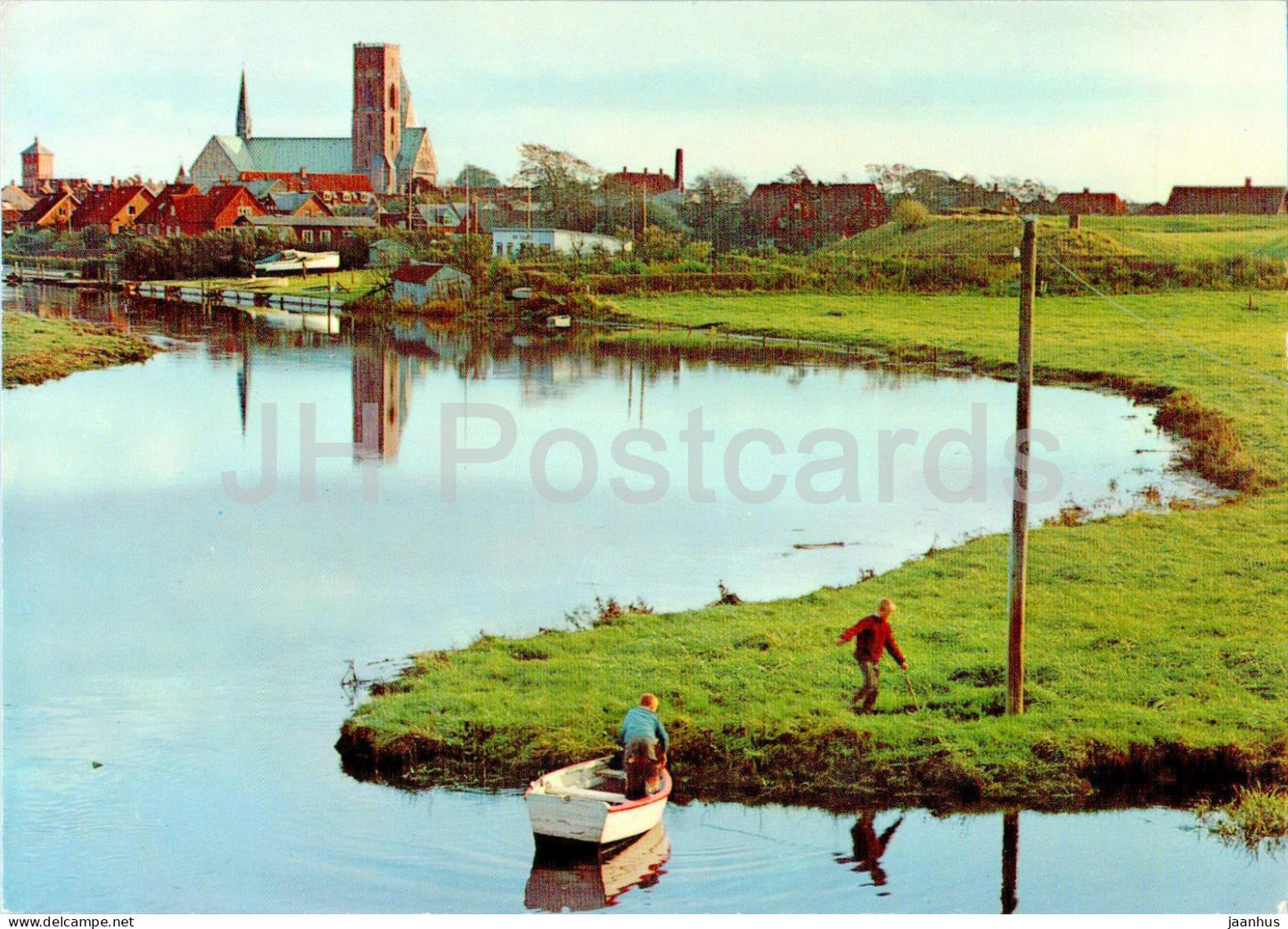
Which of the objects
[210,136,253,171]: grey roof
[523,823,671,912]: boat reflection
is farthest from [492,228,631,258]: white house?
[523,823,671,912]: boat reflection

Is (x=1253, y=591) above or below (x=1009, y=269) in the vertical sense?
A: below

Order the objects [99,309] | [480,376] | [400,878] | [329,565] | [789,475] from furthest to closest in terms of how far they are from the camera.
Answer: [99,309], [480,376], [789,475], [329,565], [400,878]

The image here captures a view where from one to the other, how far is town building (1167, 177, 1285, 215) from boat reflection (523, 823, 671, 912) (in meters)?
55.3

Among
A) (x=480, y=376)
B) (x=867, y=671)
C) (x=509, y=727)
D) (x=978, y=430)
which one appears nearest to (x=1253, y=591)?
(x=867, y=671)

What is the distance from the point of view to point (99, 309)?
61.8m

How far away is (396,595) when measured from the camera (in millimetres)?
22312

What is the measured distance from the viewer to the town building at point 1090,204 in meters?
62.2

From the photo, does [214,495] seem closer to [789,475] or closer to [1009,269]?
[789,475]

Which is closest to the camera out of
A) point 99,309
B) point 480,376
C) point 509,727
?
point 509,727

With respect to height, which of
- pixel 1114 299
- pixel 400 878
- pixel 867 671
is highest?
pixel 1114 299

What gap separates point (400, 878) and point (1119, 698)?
843 centimetres

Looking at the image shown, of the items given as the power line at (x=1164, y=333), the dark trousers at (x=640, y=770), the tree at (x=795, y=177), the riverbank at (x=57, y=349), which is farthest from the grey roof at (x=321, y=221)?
the dark trousers at (x=640, y=770)

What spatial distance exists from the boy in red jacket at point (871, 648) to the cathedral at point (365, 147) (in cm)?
1809

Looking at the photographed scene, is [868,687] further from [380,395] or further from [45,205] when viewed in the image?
[45,205]
